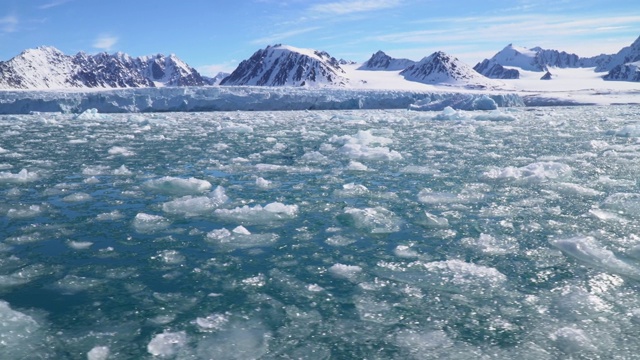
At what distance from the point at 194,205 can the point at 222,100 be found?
33.6 meters

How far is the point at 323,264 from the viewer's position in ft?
15.0

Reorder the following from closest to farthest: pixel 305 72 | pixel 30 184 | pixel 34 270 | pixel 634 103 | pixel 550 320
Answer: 1. pixel 550 320
2. pixel 34 270
3. pixel 30 184
4. pixel 634 103
5. pixel 305 72

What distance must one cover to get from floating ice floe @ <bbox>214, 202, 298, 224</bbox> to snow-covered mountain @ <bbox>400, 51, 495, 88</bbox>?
101m

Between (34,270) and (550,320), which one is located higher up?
(34,270)

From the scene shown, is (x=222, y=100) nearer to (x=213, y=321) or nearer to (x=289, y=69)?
(x=213, y=321)

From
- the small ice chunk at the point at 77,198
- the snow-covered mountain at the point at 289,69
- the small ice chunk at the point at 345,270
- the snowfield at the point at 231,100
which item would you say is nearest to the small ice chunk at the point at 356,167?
the small ice chunk at the point at 77,198

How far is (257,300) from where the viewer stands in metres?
3.84

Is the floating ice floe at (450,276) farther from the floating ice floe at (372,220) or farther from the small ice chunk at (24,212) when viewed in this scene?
the small ice chunk at (24,212)

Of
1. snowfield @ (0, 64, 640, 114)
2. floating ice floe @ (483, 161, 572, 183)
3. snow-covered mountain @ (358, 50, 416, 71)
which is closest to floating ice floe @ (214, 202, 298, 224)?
floating ice floe @ (483, 161, 572, 183)

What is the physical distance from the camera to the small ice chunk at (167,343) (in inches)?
122

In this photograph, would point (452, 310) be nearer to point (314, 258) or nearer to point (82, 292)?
point (314, 258)

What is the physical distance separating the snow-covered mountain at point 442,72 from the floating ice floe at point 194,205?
100465mm

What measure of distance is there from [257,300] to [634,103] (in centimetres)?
5060

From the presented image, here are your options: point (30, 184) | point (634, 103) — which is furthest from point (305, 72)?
point (30, 184)
